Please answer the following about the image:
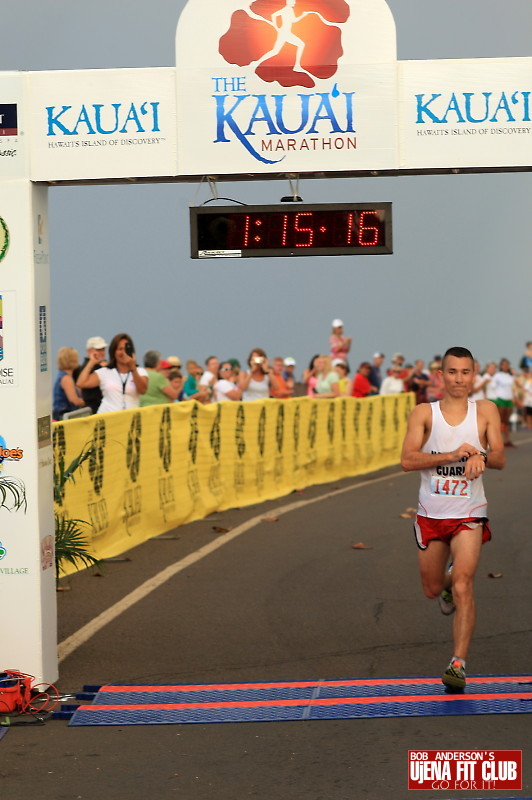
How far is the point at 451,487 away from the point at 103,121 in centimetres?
297

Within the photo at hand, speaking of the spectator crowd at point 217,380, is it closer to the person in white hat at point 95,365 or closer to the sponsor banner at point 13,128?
the person in white hat at point 95,365

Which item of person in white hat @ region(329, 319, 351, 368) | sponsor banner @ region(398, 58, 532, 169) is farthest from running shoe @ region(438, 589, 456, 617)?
person in white hat @ region(329, 319, 351, 368)

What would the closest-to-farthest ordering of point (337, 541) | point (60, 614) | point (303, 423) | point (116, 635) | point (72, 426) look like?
point (116, 635)
point (60, 614)
point (72, 426)
point (337, 541)
point (303, 423)

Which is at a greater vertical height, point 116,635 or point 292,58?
point 292,58

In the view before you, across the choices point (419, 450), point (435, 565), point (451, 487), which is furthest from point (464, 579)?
point (419, 450)

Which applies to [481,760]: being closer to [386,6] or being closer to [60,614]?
[386,6]

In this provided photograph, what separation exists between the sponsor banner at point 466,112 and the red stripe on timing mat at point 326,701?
3016 mm

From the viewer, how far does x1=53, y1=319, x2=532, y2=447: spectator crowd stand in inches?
611

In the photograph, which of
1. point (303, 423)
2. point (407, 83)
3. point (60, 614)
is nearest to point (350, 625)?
point (60, 614)

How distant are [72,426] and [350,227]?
528 centimetres

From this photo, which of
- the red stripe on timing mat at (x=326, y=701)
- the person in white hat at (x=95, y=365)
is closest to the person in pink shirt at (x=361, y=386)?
the person in white hat at (x=95, y=365)

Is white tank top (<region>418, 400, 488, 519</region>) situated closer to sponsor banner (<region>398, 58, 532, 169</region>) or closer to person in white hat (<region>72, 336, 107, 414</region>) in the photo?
sponsor banner (<region>398, 58, 532, 169</region>)

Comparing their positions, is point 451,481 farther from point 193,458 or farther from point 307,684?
point 193,458

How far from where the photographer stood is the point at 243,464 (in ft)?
62.0
